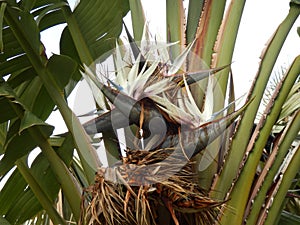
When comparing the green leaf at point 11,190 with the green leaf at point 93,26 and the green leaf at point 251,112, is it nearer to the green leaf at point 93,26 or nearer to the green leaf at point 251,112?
the green leaf at point 93,26

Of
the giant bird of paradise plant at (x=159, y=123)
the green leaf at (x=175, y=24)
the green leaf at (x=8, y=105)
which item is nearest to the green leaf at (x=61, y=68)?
the giant bird of paradise plant at (x=159, y=123)

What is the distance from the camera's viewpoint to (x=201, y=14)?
51.9 inches

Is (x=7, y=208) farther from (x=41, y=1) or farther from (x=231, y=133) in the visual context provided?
(x=231, y=133)

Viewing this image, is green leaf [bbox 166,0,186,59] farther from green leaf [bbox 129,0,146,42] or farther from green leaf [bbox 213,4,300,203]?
green leaf [bbox 213,4,300,203]

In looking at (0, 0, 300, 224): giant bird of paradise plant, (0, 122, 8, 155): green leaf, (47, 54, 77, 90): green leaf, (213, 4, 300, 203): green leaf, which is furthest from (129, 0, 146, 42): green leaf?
(0, 122, 8, 155): green leaf

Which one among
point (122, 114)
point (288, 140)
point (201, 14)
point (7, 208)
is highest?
point (201, 14)

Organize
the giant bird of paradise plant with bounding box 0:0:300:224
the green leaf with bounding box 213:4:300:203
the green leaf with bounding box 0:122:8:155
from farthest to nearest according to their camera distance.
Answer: the green leaf with bounding box 0:122:8:155 < the green leaf with bounding box 213:4:300:203 < the giant bird of paradise plant with bounding box 0:0:300:224

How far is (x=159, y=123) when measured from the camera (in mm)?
979

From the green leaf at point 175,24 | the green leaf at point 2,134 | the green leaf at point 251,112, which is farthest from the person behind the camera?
the green leaf at point 2,134

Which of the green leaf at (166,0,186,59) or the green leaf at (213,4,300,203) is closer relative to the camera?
the green leaf at (213,4,300,203)

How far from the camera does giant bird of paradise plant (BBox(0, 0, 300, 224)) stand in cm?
96

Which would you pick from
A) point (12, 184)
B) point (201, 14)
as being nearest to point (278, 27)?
point (201, 14)

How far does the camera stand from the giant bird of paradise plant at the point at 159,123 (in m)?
0.96

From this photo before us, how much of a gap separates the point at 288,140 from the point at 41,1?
33.0 inches
